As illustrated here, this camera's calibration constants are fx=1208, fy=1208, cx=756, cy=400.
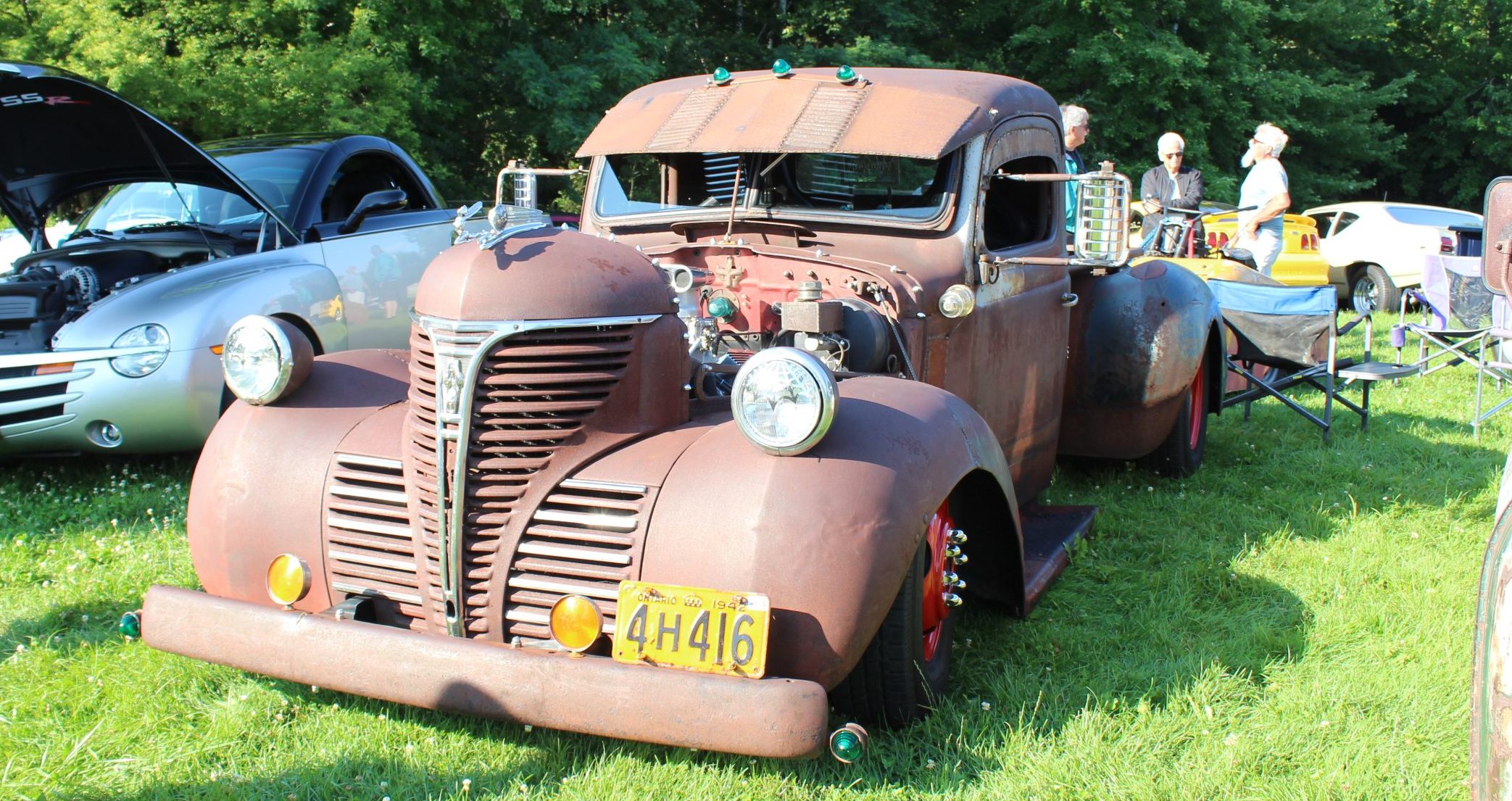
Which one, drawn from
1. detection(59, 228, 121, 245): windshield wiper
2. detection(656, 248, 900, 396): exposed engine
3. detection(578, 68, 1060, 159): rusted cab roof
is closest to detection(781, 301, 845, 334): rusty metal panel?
detection(656, 248, 900, 396): exposed engine

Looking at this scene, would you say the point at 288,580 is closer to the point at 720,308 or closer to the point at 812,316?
the point at 720,308

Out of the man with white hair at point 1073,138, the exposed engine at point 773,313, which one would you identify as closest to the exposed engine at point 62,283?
the exposed engine at point 773,313

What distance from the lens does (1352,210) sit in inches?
643

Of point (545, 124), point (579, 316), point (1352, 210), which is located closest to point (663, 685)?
point (579, 316)

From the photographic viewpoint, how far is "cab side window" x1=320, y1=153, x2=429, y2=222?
7512 millimetres

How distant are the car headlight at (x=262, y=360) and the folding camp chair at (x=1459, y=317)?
24.9 feet

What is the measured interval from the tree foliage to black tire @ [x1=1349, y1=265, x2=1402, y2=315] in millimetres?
4293

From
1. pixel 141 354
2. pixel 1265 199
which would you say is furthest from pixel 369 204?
pixel 1265 199

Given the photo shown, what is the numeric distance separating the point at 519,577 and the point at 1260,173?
28.2 ft

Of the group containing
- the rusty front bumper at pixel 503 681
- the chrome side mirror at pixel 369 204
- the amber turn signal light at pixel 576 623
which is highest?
the chrome side mirror at pixel 369 204

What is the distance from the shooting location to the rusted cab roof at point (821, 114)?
4.17m

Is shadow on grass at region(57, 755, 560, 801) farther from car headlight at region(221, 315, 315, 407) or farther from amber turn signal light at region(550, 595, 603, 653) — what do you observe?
car headlight at region(221, 315, 315, 407)

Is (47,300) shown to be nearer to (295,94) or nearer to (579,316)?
(579,316)

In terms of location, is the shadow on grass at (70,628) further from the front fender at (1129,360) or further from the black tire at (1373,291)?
the black tire at (1373,291)
